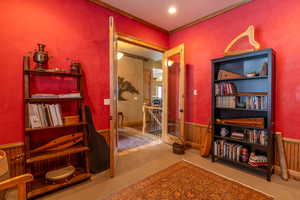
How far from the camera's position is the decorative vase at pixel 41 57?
1929 mm

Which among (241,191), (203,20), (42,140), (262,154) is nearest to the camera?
(241,191)

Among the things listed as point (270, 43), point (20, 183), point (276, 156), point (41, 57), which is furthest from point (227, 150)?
point (41, 57)

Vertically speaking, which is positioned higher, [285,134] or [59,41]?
[59,41]

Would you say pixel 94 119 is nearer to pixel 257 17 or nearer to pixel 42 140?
pixel 42 140

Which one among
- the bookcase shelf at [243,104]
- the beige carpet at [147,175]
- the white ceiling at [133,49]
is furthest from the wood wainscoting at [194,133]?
the white ceiling at [133,49]

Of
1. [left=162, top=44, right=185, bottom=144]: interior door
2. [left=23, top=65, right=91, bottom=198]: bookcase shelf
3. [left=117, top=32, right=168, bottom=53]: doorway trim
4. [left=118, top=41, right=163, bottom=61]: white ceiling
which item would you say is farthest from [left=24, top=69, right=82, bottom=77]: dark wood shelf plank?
[left=118, top=41, right=163, bottom=61]: white ceiling

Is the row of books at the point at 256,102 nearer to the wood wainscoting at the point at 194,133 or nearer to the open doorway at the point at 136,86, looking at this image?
the wood wainscoting at the point at 194,133

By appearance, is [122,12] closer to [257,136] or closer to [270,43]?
[270,43]

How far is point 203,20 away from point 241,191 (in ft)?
10.7

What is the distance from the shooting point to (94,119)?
2.63 meters

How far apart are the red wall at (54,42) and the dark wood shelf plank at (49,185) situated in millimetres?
684

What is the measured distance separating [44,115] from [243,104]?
3.11 meters

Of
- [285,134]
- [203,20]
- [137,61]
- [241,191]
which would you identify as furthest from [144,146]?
[137,61]

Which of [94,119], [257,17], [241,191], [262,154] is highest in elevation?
[257,17]
